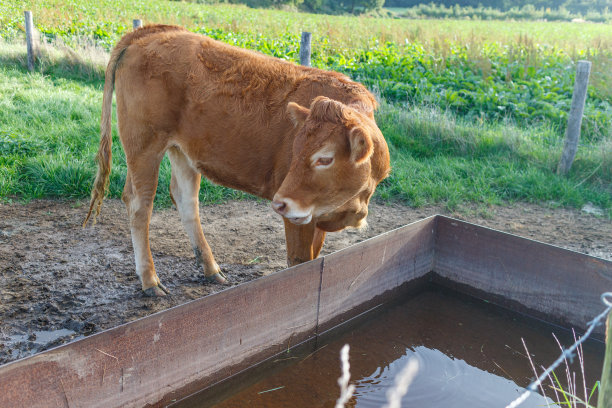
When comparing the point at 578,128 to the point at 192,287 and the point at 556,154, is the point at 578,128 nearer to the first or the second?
the point at 556,154

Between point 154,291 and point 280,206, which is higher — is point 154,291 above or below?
below

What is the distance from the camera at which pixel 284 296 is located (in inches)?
133

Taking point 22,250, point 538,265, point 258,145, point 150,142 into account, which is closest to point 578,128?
point 538,265

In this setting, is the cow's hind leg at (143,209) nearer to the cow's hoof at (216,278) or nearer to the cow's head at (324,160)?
the cow's hoof at (216,278)

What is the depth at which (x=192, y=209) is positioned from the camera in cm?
433

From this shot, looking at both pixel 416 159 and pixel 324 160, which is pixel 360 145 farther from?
pixel 416 159

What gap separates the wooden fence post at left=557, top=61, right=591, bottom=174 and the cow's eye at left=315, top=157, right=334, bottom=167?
15.5ft

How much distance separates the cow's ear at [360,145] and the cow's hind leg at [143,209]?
1570 mm

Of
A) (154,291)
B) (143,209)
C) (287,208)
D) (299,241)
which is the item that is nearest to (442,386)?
(299,241)

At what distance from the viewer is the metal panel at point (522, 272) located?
3957 millimetres

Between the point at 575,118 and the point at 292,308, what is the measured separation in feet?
16.2

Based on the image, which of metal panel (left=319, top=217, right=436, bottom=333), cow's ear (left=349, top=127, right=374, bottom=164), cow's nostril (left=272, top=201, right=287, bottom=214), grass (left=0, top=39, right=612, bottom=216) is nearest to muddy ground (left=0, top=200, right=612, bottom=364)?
grass (left=0, top=39, right=612, bottom=216)

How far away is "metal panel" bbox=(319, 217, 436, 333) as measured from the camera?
375 cm

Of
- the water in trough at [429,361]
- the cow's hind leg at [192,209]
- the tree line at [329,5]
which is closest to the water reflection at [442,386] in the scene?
the water in trough at [429,361]
